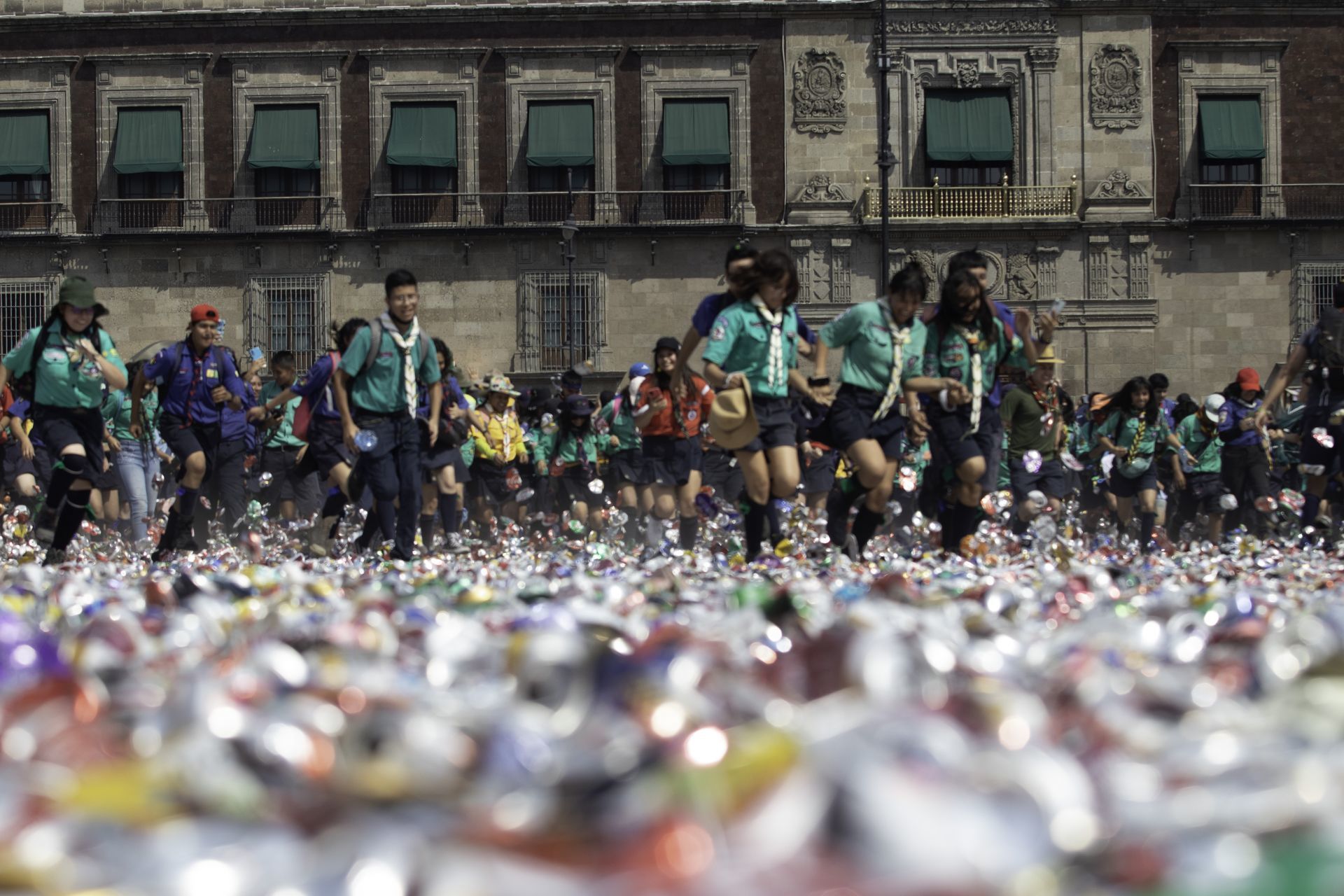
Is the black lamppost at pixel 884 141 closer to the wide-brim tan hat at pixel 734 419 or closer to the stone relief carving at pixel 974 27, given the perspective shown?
the stone relief carving at pixel 974 27

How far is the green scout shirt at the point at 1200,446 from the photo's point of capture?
19.1 meters

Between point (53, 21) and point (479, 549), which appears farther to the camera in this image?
point (53, 21)

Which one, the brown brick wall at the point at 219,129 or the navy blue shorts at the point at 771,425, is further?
the brown brick wall at the point at 219,129

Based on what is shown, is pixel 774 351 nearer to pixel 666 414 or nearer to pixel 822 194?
pixel 666 414

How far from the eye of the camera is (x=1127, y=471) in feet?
58.3

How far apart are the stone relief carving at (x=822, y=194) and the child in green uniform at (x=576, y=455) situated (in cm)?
1978

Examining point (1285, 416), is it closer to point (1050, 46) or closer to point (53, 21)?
point (1050, 46)

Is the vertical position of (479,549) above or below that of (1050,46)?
below

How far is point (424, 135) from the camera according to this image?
38.8m

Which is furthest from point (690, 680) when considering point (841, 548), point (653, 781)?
point (841, 548)

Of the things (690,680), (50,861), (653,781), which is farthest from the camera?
(690,680)

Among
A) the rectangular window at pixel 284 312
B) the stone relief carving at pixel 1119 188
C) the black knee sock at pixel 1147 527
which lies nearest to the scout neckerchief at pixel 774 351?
the black knee sock at pixel 1147 527

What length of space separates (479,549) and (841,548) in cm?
487

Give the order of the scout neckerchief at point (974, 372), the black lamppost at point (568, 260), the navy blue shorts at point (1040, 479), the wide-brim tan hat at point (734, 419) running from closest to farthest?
the wide-brim tan hat at point (734, 419) → the scout neckerchief at point (974, 372) → the navy blue shorts at point (1040, 479) → the black lamppost at point (568, 260)
